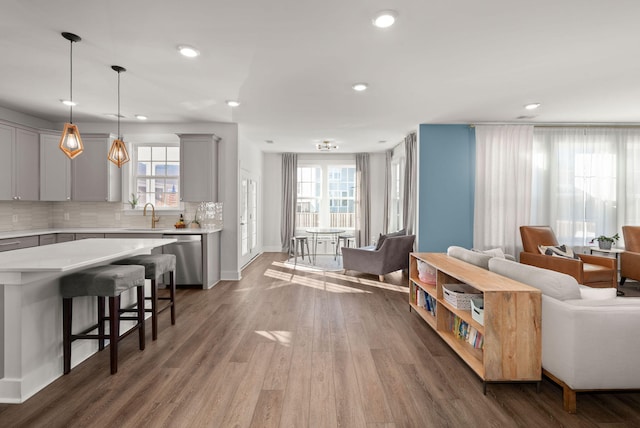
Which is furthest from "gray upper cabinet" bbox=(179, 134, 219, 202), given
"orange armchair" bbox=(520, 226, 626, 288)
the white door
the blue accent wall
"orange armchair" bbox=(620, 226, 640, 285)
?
"orange armchair" bbox=(620, 226, 640, 285)

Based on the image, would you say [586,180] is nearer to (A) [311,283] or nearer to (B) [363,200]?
(B) [363,200]

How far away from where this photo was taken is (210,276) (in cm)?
510

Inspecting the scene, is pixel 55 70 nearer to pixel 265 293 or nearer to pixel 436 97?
pixel 265 293

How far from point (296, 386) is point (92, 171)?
4850mm

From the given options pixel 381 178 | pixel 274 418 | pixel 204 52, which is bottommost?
pixel 274 418

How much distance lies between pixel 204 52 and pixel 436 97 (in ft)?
8.92

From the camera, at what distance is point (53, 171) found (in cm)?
508

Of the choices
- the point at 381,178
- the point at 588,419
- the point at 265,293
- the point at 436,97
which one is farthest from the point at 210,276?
the point at 381,178

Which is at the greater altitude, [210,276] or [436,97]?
[436,97]

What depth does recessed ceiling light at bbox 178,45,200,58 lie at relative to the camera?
2839mm

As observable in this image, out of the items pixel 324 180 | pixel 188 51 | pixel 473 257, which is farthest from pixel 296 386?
pixel 324 180

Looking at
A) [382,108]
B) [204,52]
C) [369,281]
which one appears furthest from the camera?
[369,281]

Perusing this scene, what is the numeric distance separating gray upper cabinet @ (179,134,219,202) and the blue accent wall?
3.33 m

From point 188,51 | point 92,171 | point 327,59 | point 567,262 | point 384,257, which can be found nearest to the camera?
point 188,51
